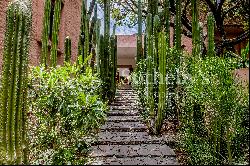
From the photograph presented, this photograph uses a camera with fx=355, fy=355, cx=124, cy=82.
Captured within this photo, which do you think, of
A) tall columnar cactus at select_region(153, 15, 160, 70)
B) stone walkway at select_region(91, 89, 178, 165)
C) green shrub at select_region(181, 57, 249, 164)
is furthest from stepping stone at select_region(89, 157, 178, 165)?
tall columnar cactus at select_region(153, 15, 160, 70)

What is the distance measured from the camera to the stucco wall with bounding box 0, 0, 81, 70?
296 inches

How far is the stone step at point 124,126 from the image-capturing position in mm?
6164

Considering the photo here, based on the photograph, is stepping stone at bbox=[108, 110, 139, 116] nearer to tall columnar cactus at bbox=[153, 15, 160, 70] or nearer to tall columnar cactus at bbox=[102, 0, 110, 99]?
tall columnar cactus at bbox=[102, 0, 110, 99]

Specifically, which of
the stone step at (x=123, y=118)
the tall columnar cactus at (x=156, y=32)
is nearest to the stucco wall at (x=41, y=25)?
the stone step at (x=123, y=118)

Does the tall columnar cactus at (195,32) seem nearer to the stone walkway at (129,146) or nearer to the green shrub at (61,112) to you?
the stone walkway at (129,146)

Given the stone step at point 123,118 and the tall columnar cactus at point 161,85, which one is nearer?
the tall columnar cactus at point 161,85

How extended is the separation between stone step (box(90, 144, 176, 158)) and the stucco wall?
11.8 feet

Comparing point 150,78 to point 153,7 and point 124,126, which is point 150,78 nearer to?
point 124,126

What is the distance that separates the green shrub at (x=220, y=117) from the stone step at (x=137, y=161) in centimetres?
28

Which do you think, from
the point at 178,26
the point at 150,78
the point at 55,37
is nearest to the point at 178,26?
the point at 178,26

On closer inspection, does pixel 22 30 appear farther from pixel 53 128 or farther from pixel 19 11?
pixel 53 128

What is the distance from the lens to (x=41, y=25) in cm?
952

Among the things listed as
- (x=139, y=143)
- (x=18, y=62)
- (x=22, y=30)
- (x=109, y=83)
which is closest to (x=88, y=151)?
(x=139, y=143)

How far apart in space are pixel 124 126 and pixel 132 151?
1.59 meters
